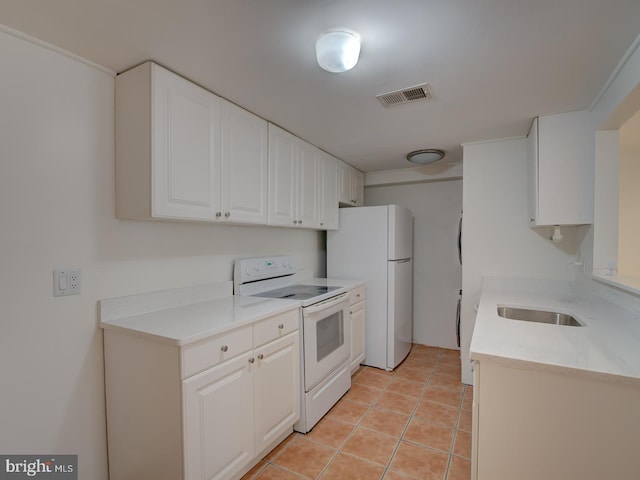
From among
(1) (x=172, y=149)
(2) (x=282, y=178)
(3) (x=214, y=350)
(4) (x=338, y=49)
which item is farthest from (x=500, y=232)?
(1) (x=172, y=149)

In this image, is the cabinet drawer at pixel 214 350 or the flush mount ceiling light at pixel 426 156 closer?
the cabinet drawer at pixel 214 350

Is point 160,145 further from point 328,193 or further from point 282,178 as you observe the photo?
point 328,193

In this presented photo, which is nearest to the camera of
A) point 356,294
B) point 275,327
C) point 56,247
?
point 56,247

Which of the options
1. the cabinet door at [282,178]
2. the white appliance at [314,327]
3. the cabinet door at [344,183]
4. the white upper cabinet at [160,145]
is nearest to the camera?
the white upper cabinet at [160,145]

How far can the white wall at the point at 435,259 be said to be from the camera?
3654 millimetres

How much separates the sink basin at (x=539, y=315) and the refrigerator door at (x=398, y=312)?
109 centimetres

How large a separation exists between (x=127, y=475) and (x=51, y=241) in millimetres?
1175

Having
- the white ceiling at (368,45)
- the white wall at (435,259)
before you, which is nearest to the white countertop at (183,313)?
the white ceiling at (368,45)

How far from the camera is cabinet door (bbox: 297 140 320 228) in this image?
2.63m

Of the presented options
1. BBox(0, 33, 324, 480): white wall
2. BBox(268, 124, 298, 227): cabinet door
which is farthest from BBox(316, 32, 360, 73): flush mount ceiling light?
BBox(0, 33, 324, 480): white wall

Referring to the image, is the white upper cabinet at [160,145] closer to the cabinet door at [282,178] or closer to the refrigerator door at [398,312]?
the cabinet door at [282,178]

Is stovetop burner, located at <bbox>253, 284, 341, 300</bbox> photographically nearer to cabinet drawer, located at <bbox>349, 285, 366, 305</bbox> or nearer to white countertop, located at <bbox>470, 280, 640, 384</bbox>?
cabinet drawer, located at <bbox>349, 285, 366, 305</bbox>

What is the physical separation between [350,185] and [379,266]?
1033mm

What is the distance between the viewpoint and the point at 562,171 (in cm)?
216
